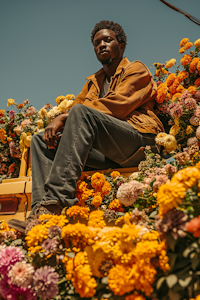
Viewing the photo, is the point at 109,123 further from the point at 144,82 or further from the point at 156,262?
the point at 156,262

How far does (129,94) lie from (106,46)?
74 cm

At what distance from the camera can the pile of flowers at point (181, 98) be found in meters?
1.97

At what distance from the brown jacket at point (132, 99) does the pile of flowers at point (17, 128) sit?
99 cm

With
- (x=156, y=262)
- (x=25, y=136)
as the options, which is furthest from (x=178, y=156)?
(x=25, y=136)

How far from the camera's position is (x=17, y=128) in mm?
3385

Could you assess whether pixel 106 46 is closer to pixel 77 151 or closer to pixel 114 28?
pixel 114 28

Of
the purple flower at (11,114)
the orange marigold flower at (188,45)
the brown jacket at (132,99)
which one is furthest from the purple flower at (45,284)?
the purple flower at (11,114)

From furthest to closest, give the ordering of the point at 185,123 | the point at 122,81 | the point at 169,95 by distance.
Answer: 1. the point at 169,95
2. the point at 122,81
3. the point at 185,123

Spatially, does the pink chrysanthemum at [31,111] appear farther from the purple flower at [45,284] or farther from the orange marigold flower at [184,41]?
the purple flower at [45,284]

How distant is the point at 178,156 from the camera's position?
136 cm

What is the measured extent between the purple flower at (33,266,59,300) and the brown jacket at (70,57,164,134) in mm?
1268

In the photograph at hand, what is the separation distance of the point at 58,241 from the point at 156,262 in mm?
433

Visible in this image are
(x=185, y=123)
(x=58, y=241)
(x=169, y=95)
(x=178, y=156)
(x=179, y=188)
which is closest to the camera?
(x=179, y=188)

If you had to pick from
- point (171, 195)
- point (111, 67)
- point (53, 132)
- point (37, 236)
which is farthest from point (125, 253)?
point (111, 67)
